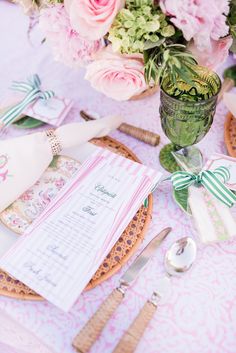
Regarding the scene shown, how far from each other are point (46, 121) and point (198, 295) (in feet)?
1.87

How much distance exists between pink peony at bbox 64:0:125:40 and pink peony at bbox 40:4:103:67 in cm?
9

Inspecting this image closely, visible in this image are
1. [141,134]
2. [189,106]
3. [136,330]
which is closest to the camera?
[136,330]

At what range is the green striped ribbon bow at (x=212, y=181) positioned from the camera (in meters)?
0.73

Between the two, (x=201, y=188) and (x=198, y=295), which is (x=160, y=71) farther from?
(x=198, y=295)

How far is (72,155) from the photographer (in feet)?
2.84

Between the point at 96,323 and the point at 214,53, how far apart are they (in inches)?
22.8

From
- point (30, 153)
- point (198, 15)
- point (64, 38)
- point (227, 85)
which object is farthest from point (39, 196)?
point (227, 85)

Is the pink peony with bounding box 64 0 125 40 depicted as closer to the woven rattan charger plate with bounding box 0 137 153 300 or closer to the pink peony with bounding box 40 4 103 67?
→ the pink peony with bounding box 40 4 103 67

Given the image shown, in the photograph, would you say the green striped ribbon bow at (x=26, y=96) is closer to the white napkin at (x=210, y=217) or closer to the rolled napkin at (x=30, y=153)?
the rolled napkin at (x=30, y=153)

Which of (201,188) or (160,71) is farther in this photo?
(201,188)

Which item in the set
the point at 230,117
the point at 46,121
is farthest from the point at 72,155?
the point at 230,117

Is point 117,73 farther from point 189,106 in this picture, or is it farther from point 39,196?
point 39,196

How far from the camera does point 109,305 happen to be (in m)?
0.62

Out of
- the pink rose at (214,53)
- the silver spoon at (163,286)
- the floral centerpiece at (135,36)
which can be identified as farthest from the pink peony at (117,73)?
the silver spoon at (163,286)
